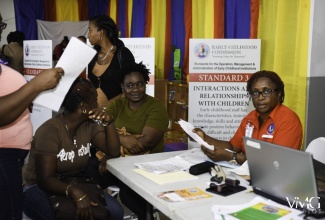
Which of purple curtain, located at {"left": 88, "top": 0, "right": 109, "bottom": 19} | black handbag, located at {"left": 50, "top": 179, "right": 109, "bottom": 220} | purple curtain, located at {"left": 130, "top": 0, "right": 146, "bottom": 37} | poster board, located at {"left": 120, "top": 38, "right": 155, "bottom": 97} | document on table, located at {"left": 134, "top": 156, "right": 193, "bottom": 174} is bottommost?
black handbag, located at {"left": 50, "top": 179, "right": 109, "bottom": 220}

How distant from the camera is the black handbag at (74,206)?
2.02 metres

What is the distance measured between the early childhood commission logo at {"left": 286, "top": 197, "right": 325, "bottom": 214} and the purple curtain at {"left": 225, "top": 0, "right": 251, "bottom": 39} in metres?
3.00

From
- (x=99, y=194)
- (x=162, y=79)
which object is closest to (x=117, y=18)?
(x=162, y=79)

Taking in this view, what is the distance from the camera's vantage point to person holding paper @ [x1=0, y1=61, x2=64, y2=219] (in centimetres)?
150

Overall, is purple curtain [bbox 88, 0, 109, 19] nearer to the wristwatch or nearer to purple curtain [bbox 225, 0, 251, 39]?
purple curtain [bbox 225, 0, 251, 39]

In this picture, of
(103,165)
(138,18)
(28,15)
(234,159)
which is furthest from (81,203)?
(28,15)

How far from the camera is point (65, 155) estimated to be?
7.20 ft

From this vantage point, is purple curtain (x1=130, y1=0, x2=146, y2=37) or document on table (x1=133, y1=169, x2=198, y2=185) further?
purple curtain (x1=130, y1=0, x2=146, y2=37)

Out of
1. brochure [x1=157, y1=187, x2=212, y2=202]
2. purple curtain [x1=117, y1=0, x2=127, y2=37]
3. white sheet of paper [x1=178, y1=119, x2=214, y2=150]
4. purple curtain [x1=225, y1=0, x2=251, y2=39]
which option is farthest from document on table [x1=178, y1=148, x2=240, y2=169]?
purple curtain [x1=117, y1=0, x2=127, y2=37]

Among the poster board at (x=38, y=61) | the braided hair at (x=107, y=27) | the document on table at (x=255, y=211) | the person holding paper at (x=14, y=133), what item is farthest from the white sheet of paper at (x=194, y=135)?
the poster board at (x=38, y=61)

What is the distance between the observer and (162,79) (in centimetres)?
626

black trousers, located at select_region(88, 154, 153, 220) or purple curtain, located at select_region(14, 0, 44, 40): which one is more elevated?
purple curtain, located at select_region(14, 0, 44, 40)

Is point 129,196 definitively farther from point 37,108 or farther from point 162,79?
point 162,79

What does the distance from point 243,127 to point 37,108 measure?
3670 mm
